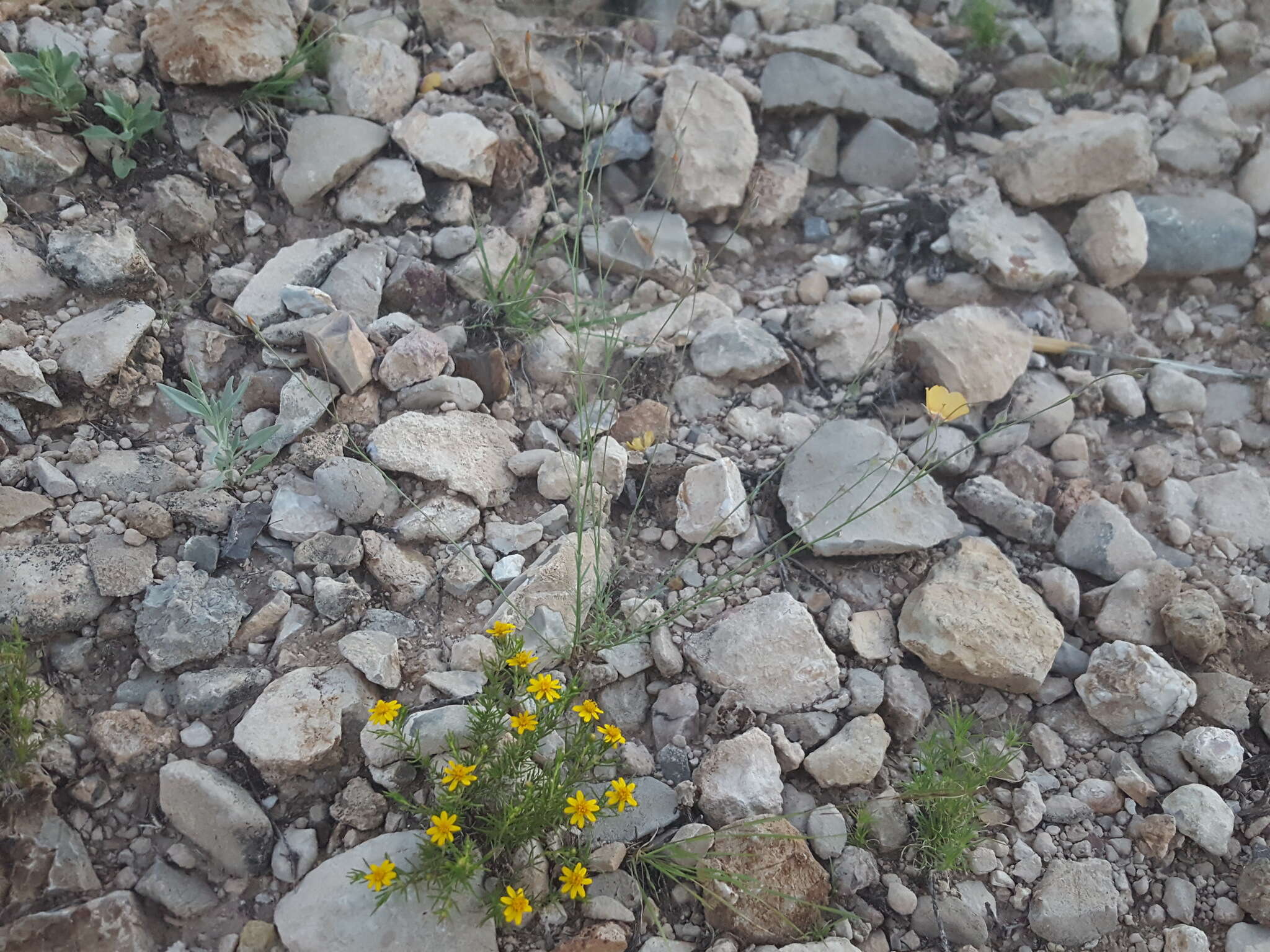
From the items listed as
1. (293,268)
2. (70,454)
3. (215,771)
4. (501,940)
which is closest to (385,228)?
(293,268)

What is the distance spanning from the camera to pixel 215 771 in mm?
2096

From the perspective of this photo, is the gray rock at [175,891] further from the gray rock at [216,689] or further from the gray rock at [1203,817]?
the gray rock at [1203,817]

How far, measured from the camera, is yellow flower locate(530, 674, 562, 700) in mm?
2020

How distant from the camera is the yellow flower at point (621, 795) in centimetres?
200

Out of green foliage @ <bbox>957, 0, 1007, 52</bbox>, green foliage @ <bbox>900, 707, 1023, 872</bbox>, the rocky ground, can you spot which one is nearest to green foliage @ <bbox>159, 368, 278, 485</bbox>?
the rocky ground

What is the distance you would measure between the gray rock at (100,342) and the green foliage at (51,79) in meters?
0.72

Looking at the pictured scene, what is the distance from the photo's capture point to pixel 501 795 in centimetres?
204

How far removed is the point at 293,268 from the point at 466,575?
3.96 feet

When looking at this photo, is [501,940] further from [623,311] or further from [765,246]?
[765,246]

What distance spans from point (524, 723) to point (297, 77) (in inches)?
98.4

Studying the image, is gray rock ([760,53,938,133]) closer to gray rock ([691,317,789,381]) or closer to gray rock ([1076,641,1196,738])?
gray rock ([691,317,789,381])

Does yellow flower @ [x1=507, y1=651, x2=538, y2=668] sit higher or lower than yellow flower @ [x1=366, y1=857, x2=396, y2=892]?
higher

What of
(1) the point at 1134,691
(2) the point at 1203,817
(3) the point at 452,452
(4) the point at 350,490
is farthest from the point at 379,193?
(2) the point at 1203,817

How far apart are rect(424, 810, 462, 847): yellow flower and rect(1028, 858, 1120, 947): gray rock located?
1365 millimetres
